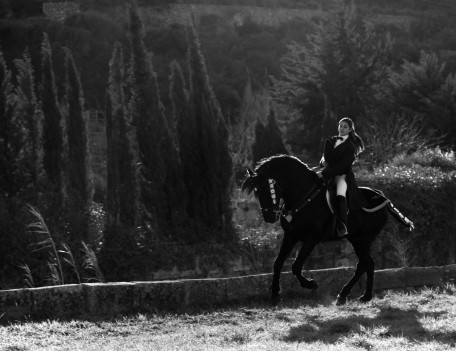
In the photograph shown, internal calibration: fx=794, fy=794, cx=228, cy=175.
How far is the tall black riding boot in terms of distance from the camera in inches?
411

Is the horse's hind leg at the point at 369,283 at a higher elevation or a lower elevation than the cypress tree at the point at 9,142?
lower

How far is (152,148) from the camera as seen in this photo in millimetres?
17078

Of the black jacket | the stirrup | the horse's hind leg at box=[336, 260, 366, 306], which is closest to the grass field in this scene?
the horse's hind leg at box=[336, 260, 366, 306]

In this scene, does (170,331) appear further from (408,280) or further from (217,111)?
(217,111)

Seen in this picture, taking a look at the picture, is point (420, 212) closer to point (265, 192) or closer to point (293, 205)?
point (293, 205)

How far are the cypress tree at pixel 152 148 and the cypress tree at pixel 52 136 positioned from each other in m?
1.66

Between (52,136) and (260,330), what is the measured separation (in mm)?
9969

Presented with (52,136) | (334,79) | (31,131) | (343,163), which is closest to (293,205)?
(343,163)

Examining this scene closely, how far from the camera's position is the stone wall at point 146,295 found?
8828mm

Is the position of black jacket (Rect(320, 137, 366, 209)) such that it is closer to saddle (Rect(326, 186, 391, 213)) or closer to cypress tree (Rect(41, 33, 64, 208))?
saddle (Rect(326, 186, 391, 213))

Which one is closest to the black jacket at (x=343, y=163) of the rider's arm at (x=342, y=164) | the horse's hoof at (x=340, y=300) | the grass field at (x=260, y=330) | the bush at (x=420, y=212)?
the rider's arm at (x=342, y=164)

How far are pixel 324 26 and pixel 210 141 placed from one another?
17021 mm

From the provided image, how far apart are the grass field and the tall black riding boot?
104 centimetres

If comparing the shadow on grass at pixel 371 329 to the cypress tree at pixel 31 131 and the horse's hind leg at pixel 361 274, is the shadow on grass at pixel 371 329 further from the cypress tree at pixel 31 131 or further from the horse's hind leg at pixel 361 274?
the cypress tree at pixel 31 131
